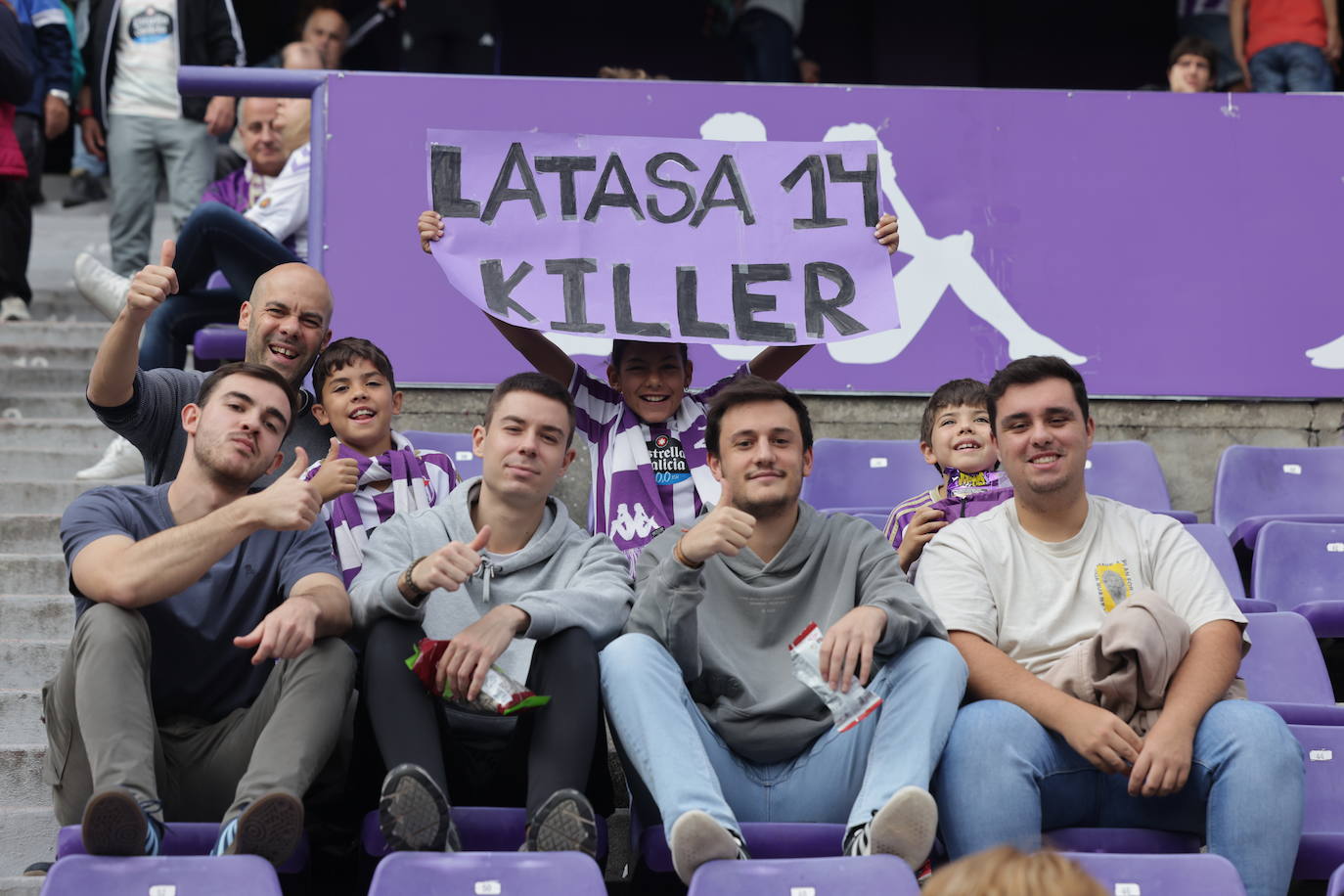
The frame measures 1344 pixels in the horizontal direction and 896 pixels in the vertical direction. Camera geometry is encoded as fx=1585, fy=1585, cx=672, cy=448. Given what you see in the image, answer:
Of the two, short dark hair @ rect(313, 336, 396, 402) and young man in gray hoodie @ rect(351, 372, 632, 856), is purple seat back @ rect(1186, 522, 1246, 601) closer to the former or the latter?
young man in gray hoodie @ rect(351, 372, 632, 856)

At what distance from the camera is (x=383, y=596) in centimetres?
303

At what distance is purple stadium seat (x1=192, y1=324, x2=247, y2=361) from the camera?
5.14 m

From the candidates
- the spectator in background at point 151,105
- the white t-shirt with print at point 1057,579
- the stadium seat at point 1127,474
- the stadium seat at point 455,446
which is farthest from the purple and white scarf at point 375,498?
the spectator in background at point 151,105

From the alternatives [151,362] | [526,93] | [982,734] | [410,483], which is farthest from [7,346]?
[982,734]

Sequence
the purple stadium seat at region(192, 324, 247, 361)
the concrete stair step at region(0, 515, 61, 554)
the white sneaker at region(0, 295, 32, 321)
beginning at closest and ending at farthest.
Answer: the concrete stair step at region(0, 515, 61, 554)
the purple stadium seat at region(192, 324, 247, 361)
the white sneaker at region(0, 295, 32, 321)

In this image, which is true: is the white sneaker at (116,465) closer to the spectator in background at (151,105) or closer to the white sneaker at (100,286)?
the white sneaker at (100,286)

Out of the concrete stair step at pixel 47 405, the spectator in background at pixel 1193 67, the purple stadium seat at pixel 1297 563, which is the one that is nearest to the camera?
the purple stadium seat at pixel 1297 563

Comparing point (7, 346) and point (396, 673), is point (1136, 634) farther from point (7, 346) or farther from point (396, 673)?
point (7, 346)

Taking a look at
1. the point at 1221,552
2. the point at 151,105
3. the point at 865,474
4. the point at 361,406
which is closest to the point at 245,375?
the point at 361,406

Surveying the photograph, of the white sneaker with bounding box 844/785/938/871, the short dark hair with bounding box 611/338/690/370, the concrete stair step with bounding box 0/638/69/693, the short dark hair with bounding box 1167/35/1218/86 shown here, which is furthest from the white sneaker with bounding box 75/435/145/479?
the short dark hair with bounding box 1167/35/1218/86

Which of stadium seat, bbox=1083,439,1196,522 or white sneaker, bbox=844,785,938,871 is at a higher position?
stadium seat, bbox=1083,439,1196,522

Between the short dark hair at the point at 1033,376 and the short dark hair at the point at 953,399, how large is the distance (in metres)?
0.72

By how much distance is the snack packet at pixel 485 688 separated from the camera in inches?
115

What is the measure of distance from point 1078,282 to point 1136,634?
101 inches
